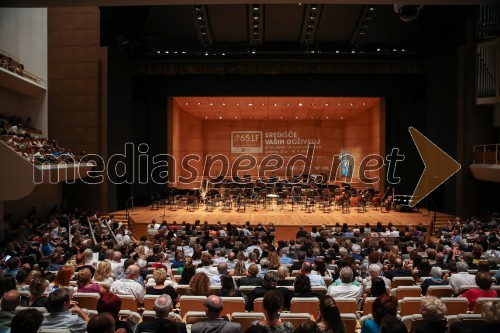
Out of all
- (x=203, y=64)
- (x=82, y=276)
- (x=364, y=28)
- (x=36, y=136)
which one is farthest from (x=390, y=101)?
(x=82, y=276)

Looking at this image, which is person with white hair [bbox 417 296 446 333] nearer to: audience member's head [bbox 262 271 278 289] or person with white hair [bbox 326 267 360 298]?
person with white hair [bbox 326 267 360 298]

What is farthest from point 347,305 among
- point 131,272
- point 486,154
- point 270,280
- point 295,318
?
point 486,154

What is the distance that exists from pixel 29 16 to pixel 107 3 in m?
11.9

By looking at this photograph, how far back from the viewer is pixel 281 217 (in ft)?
62.3

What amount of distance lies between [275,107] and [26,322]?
24555 mm

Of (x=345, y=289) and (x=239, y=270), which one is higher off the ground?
(x=345, y=289)

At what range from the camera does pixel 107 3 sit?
763cm

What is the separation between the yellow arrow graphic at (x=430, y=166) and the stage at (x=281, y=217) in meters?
1.15

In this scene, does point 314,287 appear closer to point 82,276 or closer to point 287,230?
point 82,276

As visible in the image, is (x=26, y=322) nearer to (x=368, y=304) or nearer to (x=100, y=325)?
(x=100, y=325)

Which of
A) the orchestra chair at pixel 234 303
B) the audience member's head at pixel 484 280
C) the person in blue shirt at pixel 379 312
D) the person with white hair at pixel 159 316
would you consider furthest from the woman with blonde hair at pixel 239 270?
the person in blue shirt at pixel 379 312

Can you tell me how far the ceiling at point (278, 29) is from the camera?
1892 centimetres

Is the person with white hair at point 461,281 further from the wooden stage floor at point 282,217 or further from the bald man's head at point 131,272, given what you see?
the wooden stage floor at point 282,217

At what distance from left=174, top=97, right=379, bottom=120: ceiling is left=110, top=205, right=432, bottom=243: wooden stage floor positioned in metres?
7.11
